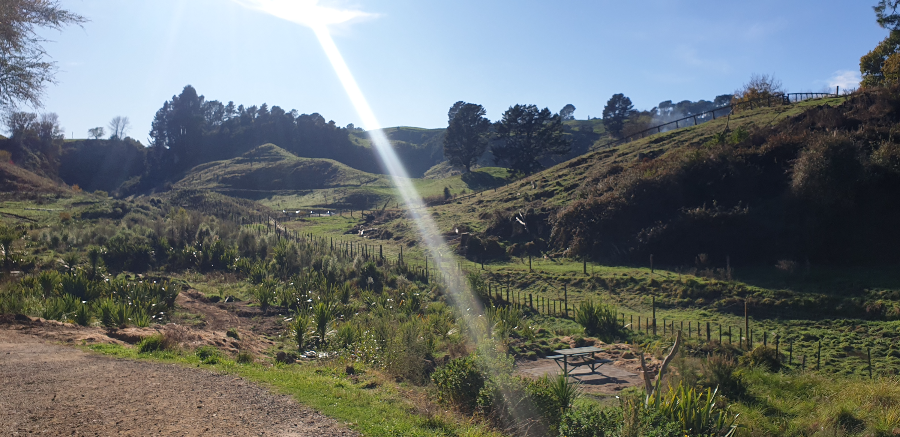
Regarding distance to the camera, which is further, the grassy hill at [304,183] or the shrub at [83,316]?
the grassy hill at [304,183]

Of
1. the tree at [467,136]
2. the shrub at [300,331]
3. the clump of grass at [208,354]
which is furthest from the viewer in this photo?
the tree at [467,136]

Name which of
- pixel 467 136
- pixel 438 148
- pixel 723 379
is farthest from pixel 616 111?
pixel 723 379

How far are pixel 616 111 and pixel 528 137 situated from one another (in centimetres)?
3252

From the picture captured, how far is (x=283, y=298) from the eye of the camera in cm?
1961

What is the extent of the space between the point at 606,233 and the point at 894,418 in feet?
67.7

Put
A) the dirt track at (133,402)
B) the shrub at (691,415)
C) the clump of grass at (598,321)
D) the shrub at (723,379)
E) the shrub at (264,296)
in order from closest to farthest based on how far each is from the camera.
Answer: the dirt track at (133,402)
the shrub at (691,415)
the shrub at (723,379)
the clump of grass at (598,321)
the shrub at (264,296)

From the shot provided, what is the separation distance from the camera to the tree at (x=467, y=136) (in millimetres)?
79938

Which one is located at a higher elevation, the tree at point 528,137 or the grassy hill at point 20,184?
the tree at point 528,137

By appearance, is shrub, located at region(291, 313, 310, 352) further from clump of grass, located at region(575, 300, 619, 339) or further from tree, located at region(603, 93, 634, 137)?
tree, located at region(603, 93, 634, 137)

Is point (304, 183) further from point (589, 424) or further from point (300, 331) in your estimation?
point (589, 424)

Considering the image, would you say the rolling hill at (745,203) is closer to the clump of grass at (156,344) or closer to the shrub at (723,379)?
the shrub at (723,379)

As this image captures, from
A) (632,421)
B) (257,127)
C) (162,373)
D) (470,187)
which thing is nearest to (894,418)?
(632,421)

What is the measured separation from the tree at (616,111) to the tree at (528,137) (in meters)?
25.0

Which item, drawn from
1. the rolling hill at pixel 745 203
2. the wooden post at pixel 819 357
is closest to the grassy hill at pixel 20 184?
the rolling hill at pixel 745 203
